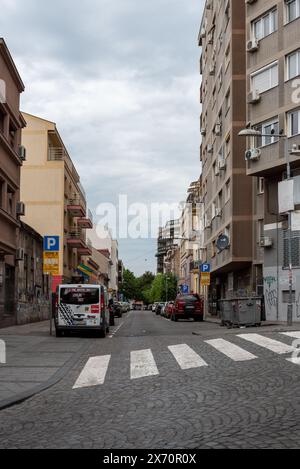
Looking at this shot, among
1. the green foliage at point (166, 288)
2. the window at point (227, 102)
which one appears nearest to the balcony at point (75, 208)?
the window at point (227, 102)

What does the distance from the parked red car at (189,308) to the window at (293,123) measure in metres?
14.3

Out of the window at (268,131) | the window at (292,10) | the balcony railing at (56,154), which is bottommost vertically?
the window at (268,131)

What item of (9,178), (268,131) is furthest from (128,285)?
(9,178)

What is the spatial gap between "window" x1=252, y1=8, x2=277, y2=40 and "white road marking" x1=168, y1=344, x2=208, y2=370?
21173 millimetres

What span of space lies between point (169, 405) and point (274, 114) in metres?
25.2

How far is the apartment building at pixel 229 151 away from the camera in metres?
39.7

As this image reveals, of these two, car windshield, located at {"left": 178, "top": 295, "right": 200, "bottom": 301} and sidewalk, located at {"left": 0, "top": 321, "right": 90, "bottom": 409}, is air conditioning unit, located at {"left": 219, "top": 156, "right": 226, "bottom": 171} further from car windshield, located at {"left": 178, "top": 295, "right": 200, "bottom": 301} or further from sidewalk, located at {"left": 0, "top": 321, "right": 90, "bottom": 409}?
sidewalk, located at {"left": 0, "top": 321, "right": 90, "bottom": 409}

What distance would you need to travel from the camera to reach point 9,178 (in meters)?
28.7

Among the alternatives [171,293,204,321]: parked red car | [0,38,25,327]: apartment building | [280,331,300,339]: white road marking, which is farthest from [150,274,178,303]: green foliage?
[280,331,300,339]: white road marking

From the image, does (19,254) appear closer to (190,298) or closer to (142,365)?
(190,298)

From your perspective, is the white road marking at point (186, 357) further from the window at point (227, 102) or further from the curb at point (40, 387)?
the window at point (227, 102)
